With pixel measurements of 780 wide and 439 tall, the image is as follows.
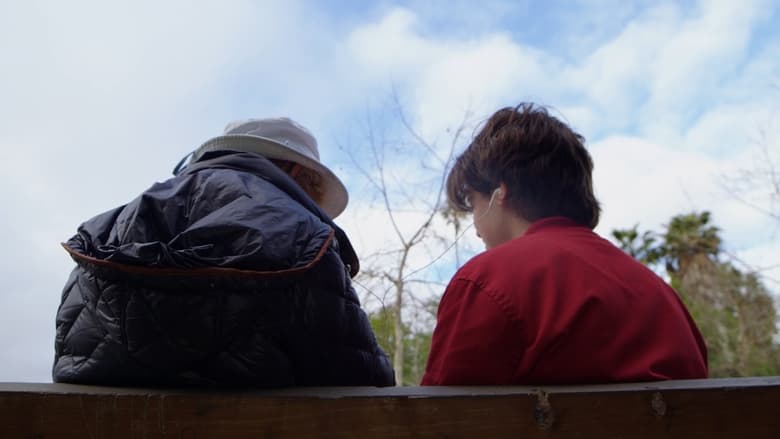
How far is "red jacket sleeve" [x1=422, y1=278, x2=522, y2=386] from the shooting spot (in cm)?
133

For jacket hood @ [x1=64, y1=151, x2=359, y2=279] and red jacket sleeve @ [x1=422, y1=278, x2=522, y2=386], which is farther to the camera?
red jacket sleeve @ [x1=422, y1=278, x2=522, y2=386]

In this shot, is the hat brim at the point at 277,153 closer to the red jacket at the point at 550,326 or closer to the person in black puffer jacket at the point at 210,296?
the person in black puffer jacket at the point at 210,296

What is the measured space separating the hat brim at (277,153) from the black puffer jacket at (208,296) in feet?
1.42

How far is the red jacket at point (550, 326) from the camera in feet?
4.34

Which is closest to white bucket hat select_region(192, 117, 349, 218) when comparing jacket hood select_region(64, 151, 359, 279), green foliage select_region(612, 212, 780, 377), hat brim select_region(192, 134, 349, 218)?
hat brim select_region(192, 134, 349, 218)

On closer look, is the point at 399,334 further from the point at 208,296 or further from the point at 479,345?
the point at 208,296

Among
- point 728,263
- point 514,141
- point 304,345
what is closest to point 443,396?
point 304,345

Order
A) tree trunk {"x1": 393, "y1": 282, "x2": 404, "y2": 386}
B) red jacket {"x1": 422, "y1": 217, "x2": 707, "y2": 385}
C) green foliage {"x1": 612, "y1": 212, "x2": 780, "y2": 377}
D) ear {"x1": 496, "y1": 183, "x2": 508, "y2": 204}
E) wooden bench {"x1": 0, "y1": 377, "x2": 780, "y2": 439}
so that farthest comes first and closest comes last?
green foliage {"x1": 612, "y1": 212, "x2": 780, "y2": 377} < tree trunk {"x1": 393, "y1": 282, "x2": 404, "y2": 386} < ear {"x1": 496, "y1": 183, "x2": 508, "y2": 204} < red jacket {"x1": 422, "y1": 217, "x2": 707, "y2": 385} < wooden bench {"x1": 0, "y1": 377, "x2": 780, "y2": 439}

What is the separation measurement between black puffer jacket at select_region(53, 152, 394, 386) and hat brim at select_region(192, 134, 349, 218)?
432mm

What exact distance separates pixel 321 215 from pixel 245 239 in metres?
0.30

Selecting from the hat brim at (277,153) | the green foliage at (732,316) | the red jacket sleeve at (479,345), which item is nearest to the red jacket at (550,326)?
the red jacket sleeve at (479,345)

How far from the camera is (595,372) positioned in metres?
1.32

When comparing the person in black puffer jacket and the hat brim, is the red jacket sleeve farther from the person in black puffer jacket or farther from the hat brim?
the hat brim

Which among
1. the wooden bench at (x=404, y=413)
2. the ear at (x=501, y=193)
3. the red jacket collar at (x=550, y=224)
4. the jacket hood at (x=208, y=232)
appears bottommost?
the wooden bench at (x=404, y=413)
